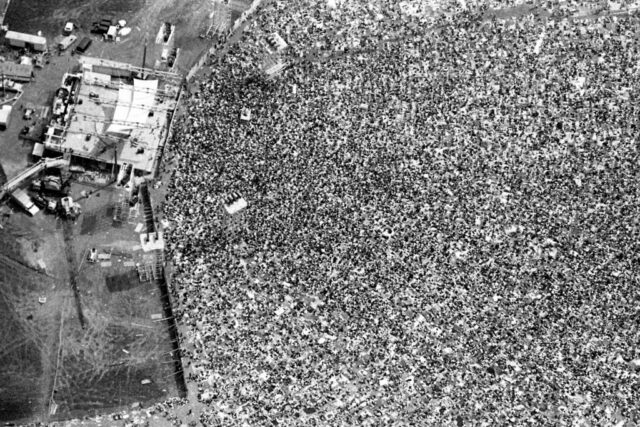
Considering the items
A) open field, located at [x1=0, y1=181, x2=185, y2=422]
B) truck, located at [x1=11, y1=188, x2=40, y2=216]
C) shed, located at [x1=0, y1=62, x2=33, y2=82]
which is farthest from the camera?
shed, located at [x1=0, y1=62, x2=33, y2=82]

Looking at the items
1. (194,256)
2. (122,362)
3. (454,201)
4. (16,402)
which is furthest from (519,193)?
(16,402)

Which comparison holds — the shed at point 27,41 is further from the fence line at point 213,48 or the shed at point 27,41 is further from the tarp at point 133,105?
the fence line at point 213,48

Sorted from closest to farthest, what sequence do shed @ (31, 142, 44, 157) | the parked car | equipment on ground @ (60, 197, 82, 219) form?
equipment on ground @ (60, 197, 82, 219) < shed @ (31, 142, 44, 157) < the parked car

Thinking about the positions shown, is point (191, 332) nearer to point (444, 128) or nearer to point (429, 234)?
point (429, 234)

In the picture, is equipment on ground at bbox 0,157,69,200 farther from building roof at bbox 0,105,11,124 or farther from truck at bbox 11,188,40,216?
building roof at bbox 0,105,11,124

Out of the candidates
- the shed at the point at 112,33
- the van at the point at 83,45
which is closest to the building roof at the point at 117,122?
the van at the point at 83,45

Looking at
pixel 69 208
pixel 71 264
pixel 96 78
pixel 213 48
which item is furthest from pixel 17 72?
pixel 71 264

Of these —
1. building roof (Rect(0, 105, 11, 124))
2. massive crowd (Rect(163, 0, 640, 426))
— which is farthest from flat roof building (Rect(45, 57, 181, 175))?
building roof (Rect(0, 105, 11, 124))
